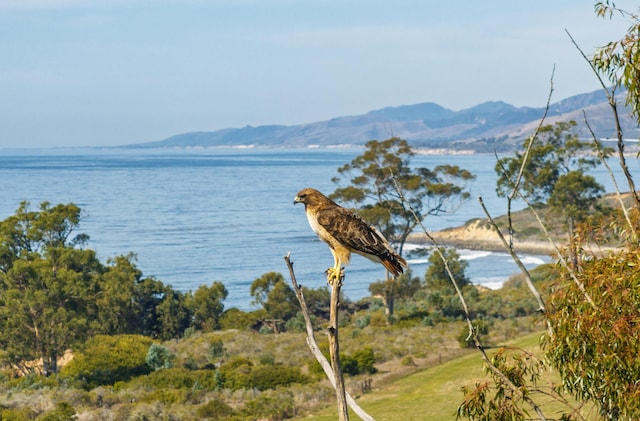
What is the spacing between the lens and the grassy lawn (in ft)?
67.8

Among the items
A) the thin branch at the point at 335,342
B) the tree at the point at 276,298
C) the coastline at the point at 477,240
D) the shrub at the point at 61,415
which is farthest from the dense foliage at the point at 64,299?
the coastline at the point at 477,240

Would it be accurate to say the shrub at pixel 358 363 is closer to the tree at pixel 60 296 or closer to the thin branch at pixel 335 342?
the tree at pixel 60 296

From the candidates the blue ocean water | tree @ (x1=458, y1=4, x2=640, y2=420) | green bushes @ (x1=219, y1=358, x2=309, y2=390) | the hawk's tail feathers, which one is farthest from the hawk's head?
the blue ocean water

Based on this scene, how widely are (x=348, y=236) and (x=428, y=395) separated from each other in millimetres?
16371

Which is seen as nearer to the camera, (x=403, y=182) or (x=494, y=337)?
(x=494, y=337)

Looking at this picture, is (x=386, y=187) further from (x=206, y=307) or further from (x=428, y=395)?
(x=428, y=395)

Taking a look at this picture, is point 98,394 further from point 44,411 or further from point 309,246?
point 309,246

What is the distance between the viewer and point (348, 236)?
7305mm

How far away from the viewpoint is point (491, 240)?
84062mm

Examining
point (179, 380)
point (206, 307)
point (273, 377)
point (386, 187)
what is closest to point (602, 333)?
point (273, 377)

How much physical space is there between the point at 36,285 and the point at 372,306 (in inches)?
720

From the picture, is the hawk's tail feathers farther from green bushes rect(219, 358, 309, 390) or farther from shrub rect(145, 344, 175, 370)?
A: shrub rect(145, 344, 175, 370)

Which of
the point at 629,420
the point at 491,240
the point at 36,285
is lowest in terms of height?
the point at 491,240

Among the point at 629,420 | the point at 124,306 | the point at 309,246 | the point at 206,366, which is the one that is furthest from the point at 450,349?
the point at 309,246
